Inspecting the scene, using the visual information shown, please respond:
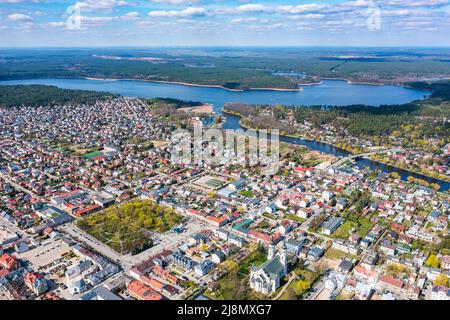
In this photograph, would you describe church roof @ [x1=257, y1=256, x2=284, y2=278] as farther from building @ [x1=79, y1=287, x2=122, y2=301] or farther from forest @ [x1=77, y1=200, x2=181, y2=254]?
forest @ [x1=77, y1=200, x2=181, y2=254]

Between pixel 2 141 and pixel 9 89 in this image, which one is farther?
pixel 9 89

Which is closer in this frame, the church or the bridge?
the church

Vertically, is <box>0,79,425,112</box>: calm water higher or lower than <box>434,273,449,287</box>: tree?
higher

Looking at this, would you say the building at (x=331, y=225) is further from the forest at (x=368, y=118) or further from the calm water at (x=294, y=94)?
the calm water at (x=294, y=94)

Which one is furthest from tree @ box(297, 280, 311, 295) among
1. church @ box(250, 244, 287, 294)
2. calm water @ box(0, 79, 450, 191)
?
calm water @ box(0, 79, 450, 191)

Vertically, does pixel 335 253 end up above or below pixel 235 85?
below
